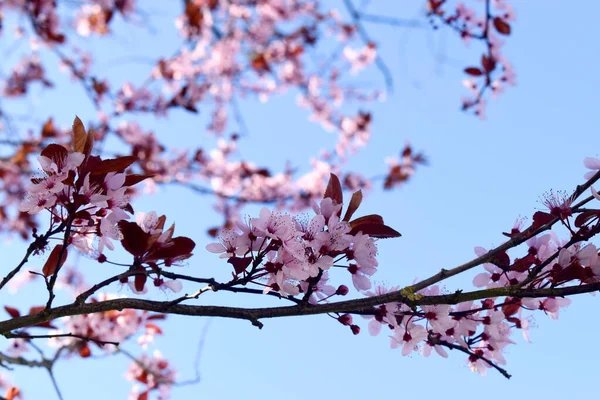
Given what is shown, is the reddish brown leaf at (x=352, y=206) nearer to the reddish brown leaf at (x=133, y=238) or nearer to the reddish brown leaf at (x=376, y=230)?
Answer: the reddish brown leaf at (x=376, y=230)

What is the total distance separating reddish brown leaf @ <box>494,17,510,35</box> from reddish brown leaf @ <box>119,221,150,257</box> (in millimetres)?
3133

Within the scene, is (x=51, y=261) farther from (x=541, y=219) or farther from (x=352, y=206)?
(x=541, y=219)

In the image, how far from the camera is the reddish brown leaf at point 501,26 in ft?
11.7

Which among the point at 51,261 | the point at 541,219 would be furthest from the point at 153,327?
the point at 541,219

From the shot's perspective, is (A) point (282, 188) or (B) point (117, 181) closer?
(B) point (117, 181)

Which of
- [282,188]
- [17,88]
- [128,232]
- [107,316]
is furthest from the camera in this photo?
[282,188]

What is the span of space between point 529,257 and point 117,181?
1.02m

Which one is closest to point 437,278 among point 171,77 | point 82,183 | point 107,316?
point 82,183

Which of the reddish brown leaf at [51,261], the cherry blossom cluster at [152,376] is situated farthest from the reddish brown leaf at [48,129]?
the reddish brown leaf at [51,261]

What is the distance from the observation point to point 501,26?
359 centimetres

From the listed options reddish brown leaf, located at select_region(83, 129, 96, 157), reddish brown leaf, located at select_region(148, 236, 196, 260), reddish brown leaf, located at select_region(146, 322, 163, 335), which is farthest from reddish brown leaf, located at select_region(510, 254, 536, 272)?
reddish brown leaf, located at select_region(146, 322, 163, 335)

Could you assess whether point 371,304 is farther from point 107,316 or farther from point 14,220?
point 14,220

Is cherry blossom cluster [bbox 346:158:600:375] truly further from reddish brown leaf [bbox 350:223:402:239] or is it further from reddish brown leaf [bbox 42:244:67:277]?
reddish brown leaf [bbox 42:244:67:277]

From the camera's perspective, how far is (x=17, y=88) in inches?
289
